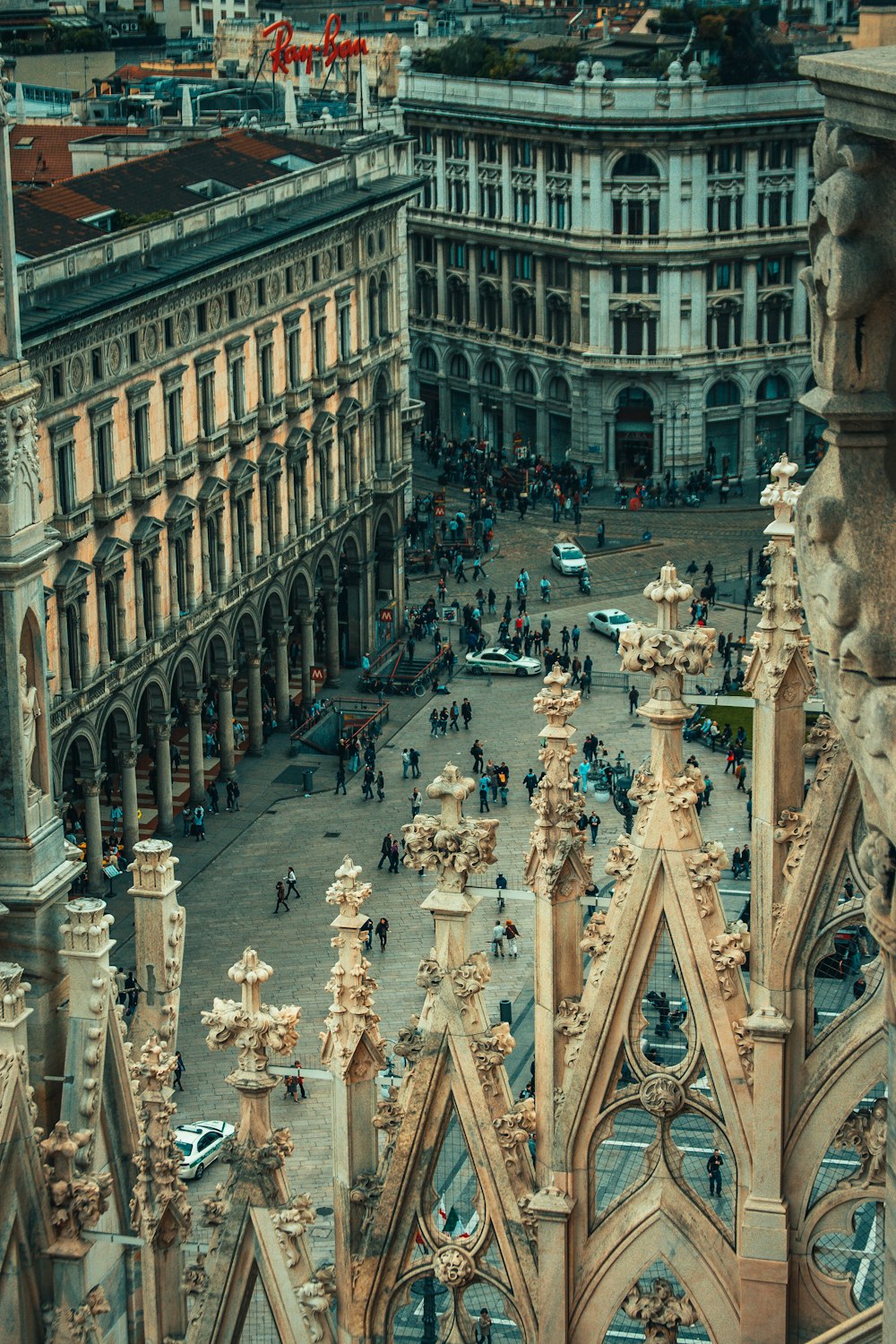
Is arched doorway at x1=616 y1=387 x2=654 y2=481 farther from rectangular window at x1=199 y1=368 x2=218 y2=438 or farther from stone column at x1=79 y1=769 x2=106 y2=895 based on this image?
stone column at x1=79 y1=769 x2=106 y2=895

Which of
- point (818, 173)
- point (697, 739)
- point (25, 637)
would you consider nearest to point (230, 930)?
point (697, 739)

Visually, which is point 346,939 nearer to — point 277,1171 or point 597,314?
point 277,1171

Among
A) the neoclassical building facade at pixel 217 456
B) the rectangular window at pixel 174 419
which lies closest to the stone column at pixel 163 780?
the neoclassical building facade at pixel 217 456

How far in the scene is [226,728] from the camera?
11175cm

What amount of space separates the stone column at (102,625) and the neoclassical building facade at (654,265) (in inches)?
2669

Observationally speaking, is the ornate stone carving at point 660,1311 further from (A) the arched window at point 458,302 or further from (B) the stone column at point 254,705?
(A) the arched window at point 458,302

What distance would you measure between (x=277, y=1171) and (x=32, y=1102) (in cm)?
199

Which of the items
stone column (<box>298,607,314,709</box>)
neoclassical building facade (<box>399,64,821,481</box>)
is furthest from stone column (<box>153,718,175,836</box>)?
neoclassical building facade (<box>399,64,821,481</box>)

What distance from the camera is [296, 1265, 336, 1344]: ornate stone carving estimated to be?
73.6 ft

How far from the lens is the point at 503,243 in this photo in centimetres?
17562

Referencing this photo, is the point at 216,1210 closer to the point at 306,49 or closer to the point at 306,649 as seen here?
the point at 306,649

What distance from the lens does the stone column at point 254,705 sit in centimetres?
11512

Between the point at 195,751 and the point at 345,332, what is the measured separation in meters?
27.5

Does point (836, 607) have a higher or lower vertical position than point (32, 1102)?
higher
